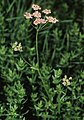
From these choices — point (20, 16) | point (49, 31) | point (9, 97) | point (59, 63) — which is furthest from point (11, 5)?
point (9, 97)

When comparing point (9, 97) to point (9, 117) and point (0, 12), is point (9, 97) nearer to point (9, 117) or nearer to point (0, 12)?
point (9, 117)

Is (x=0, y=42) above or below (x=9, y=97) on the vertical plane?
above

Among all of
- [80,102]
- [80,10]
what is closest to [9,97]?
[80,102]

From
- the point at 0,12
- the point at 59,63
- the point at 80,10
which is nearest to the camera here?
Result: the point at 59,63

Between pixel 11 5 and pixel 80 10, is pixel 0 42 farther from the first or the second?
pixel 80 10

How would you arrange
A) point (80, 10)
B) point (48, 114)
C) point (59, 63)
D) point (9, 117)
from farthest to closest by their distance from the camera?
point (80, 10) < point (59, 63) < point (48, 114) < point (9, 117)

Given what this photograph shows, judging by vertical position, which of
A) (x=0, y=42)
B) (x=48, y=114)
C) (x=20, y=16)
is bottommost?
(x=48, y=114)

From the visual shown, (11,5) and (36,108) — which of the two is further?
(11,5)
